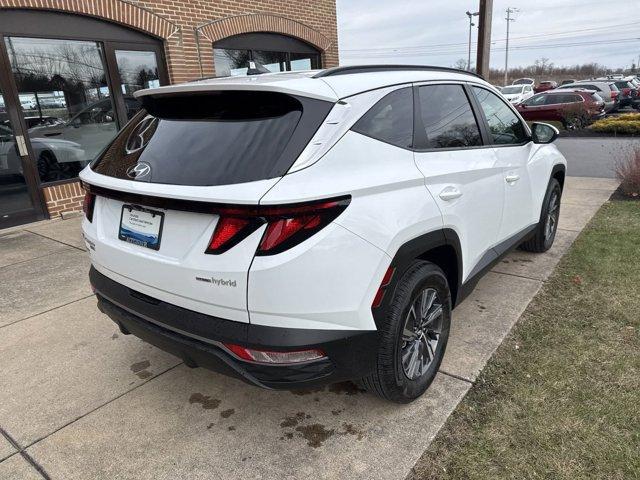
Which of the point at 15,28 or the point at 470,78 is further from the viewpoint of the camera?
the point at 15,28

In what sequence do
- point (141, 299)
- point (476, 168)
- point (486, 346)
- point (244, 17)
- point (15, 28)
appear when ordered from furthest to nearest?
point (244, 17) < point (15, 28) < point (486, 346) < point (476, 168) < point (141, 299)

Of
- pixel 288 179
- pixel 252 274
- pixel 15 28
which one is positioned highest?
pixel 15 28

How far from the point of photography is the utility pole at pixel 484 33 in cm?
864

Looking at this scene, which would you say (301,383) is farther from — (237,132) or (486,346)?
(486,346)

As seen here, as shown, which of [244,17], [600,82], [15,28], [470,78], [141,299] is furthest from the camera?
[600,82]

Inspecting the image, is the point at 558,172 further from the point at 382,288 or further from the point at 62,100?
the point at 62,100

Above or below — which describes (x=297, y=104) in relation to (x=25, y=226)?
A: above

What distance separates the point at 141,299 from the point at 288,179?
3.39ft

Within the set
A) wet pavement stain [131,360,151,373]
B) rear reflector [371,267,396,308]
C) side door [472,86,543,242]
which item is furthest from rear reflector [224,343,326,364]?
side door [472,86,543,242]

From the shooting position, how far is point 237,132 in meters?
2.09

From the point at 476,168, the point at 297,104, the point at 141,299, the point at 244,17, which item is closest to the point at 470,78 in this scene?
the point at 476,168

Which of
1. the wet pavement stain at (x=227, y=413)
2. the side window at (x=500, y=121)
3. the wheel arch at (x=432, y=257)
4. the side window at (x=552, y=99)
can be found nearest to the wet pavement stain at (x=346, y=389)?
the wet pavement stain at (x=227, y=413)

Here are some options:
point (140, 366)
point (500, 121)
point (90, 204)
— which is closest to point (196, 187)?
point (90, 204)

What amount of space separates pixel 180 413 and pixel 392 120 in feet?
6.47
